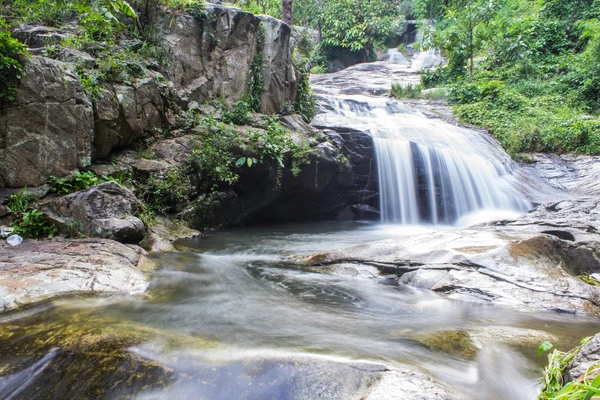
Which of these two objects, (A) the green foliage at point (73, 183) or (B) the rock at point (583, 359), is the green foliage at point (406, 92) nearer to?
(A) the green foliage at point (73, 183)

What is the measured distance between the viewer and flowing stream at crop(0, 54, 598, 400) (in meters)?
2.00

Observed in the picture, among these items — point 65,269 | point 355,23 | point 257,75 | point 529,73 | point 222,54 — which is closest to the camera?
point 65,269

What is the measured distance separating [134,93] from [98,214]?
352 centimetres

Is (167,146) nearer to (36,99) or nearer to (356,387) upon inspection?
(36,99)

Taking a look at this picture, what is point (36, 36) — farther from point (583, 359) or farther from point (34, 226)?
point (583, 359)

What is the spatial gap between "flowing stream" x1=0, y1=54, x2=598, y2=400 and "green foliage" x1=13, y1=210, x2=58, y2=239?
1.74 meters

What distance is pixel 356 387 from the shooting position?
1954 mm

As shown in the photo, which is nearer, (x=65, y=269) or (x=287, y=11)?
(x=65, y=269)

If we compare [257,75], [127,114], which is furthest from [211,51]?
[127,114]

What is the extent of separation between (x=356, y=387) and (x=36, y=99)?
6857mm

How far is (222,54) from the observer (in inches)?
416

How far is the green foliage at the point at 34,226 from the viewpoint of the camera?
5270 millimetres

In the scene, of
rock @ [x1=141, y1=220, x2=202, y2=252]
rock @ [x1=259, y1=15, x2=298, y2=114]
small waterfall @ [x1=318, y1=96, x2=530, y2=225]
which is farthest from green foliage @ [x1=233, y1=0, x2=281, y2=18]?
rock @ [x1=141, y1=220, x2=202, y2=252]

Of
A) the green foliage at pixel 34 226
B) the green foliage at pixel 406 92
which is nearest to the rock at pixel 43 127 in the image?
the green foliage at pixel 34 226
